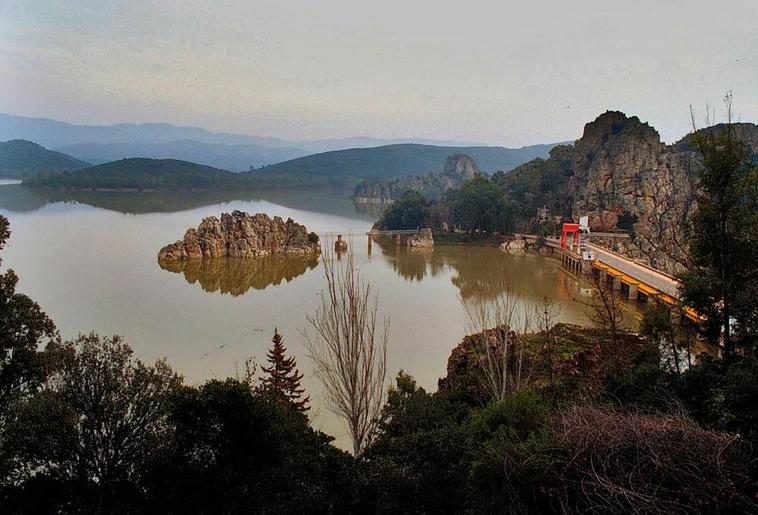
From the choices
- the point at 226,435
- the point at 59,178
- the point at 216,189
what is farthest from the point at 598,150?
the point at 59,178

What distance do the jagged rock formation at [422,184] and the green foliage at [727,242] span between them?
66.7 metres

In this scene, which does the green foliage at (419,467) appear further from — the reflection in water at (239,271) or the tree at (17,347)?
the reflection in water at (239,271)

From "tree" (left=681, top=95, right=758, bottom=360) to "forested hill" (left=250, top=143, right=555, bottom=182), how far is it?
103809mm

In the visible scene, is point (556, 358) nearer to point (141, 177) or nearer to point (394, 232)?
point (394, 232)

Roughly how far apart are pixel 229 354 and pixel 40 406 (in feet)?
29.3

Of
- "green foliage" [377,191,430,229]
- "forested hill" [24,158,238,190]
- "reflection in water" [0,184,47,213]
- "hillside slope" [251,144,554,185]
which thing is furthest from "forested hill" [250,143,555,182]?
"green foliage" [377,191,430,229]

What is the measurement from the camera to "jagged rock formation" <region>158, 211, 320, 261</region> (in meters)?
30.3

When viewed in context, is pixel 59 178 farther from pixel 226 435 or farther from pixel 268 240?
pixel 226 435

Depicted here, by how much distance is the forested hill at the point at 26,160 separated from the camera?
320 ft

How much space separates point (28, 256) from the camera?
2642 centimetres

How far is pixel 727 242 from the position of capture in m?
7.76

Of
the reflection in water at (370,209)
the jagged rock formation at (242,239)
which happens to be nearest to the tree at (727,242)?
the jagged rock formation at (242,239)

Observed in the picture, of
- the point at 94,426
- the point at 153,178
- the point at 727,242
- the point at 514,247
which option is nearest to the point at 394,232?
the point at 514,247

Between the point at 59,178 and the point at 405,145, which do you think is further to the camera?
the point at 405,145
